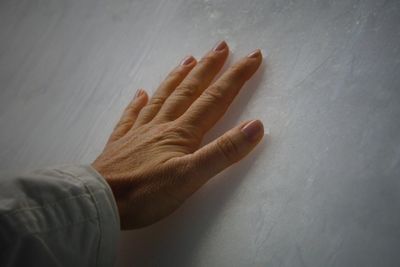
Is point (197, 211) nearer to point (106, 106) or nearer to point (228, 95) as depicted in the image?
point (228, 95)

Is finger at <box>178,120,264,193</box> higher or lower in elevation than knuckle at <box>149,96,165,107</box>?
lower

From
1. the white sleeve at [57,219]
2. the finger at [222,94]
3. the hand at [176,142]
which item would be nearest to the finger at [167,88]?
the hand at [176,142]

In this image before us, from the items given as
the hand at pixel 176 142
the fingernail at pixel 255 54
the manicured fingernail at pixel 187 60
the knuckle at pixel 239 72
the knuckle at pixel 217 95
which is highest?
the fingernail at pixel 255 54

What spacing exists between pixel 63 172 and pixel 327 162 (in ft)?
1.27

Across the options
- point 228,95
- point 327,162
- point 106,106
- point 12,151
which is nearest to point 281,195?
point 327,162

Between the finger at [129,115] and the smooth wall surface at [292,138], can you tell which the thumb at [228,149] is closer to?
the smooth wall surface at [292,138]

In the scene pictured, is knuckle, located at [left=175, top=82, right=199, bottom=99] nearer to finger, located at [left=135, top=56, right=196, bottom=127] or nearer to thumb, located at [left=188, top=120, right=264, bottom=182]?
finger, located at [left=135, top=56, right=196, bottom=127]

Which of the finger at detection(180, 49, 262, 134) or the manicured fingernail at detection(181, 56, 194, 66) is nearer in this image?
the finger at detection(180, 49, 262, 134)

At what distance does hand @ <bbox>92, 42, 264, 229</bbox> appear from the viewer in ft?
2.14

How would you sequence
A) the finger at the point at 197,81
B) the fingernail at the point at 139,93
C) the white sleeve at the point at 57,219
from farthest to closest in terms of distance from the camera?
the fingernail at the point at 139,93 → the finger at the point at 197,81 → the white sleeve at the point at 57,219

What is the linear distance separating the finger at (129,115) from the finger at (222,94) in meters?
0.20

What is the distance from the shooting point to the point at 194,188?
0.67 meters

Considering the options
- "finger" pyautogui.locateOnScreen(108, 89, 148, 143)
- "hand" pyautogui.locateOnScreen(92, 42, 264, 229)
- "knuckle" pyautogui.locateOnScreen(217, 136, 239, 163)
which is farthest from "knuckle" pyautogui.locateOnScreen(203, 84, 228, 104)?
"finger" pyautogui.locateOnScreen(108, 89, 148, 143)

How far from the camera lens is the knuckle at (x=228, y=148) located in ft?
2.10
